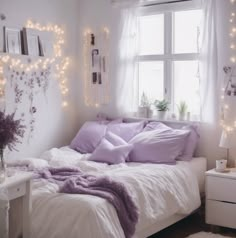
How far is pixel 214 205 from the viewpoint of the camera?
3947 mm

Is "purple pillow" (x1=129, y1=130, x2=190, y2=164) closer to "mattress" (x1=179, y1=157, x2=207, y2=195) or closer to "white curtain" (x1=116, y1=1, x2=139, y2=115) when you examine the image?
"mattress" (x1=179, y1=157, x2=207, y2=195)

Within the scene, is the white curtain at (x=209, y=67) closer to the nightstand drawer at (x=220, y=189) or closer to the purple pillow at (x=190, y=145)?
the purple pillow at (x=190, y=145)

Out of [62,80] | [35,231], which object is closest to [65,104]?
[62,80]

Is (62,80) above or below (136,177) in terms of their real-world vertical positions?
above

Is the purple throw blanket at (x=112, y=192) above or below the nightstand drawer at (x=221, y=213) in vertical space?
above

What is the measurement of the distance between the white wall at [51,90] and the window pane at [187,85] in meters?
1.28

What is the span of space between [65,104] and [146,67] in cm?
104

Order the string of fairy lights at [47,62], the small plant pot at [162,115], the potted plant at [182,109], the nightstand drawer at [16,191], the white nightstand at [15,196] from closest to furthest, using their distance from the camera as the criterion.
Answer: the white nightstand at [15,196] → the nightstand drawer at [16,191] → the string of fairy lights at [47,62] → the potted plant at [182,109] → the small plant pot at [162,115]

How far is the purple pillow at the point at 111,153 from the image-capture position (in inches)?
165

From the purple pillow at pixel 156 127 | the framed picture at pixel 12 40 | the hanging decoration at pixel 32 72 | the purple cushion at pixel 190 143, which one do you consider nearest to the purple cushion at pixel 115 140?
the purple pillow at pixel 156 127

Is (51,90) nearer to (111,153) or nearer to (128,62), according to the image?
(128,62)

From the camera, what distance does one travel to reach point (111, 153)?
166 inches

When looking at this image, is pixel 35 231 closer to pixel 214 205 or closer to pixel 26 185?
pixel 26 185

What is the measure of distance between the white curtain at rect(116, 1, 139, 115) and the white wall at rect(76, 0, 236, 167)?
0.12 metres
